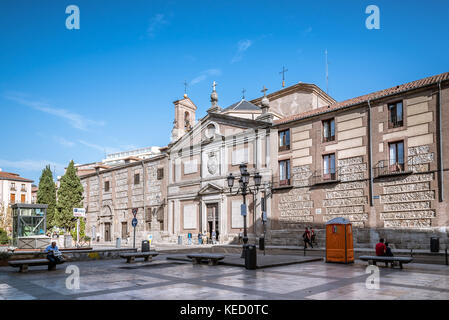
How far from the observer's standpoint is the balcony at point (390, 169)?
74.6ft

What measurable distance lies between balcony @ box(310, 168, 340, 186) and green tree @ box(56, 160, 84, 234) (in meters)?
26.3

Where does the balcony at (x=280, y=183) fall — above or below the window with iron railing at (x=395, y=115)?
below

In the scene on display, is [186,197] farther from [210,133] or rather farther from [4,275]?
[4,275]

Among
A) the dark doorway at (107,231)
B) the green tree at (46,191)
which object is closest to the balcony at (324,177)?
the dark doorway at (107,231)

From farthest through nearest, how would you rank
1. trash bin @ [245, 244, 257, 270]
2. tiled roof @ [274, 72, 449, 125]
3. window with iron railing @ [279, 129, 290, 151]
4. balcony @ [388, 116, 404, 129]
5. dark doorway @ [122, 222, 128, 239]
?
dark doorway @ [122, 222, 128, 239] → window with iron railing @ [279, 129, 290, 151] → balcony @ [388, 116, 404, 129] → tiled roof @ [274, 72, 449, 125] → trash bin @ [245, 244, 257, 270]

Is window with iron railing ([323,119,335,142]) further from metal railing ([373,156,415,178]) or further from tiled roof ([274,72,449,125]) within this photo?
metal railing ([373,156,415,178])

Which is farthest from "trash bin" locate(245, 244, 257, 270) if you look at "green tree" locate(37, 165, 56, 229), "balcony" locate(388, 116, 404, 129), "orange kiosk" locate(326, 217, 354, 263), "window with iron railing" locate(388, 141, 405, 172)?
"green tree" locate(37, 165, 56, 229)

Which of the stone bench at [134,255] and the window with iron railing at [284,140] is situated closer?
the stone bench at [134,255]

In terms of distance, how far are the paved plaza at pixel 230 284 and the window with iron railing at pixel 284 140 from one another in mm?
15622

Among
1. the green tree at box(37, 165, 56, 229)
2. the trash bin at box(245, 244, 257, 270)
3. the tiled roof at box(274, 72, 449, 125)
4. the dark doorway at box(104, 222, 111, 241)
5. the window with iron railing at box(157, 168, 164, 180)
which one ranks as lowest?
the dark doorway at box(104, 222, 111, 241)

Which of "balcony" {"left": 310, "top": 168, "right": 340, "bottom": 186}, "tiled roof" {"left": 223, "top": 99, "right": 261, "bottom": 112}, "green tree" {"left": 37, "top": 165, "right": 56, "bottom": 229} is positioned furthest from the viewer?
"green tree" {"left": 37, "top": 165, "right": 56, "bottom": 229}

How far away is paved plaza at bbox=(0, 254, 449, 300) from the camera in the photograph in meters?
8.95

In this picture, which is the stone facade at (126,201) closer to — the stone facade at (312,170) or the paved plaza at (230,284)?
the stone facade at (312,170)
